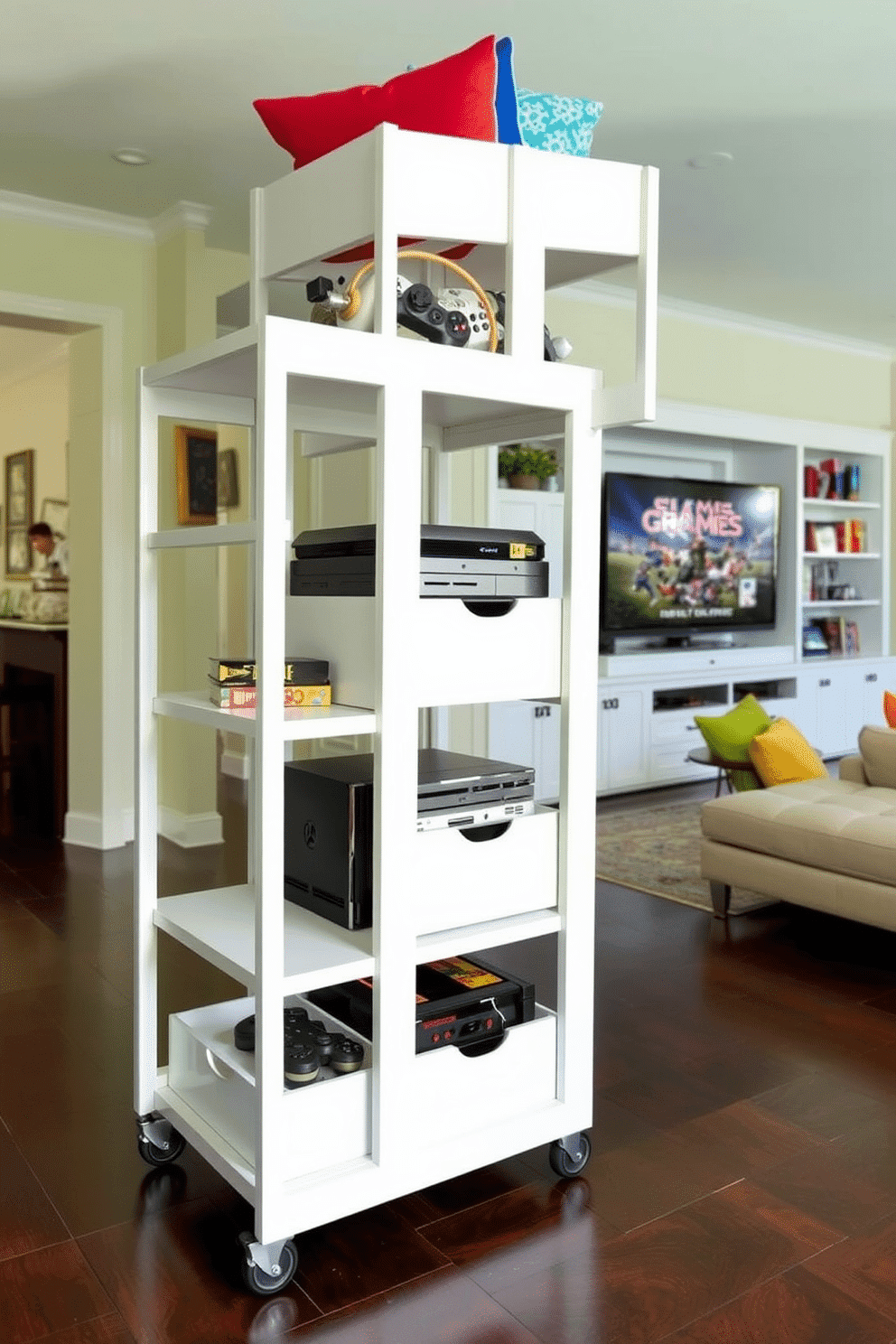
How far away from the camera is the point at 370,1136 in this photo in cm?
188

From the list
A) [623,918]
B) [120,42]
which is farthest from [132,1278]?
[120,42]

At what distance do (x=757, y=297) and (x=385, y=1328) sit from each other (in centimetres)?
551

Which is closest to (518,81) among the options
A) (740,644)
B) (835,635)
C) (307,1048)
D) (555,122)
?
(555,122)

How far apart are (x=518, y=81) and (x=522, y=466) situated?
2325mm

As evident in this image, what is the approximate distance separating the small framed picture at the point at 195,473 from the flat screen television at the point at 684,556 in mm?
2100

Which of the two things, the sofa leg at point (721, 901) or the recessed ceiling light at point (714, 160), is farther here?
the recessed ceiling light at point (714, 160)

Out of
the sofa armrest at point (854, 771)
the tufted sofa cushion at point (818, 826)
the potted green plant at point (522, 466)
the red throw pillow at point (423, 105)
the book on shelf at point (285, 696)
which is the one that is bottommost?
the tufted sofa cushion at point (818, 826)

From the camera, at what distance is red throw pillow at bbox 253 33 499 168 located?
1.83 metres

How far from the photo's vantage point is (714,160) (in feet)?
13.3

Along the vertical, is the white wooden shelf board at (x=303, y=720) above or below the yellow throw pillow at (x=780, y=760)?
above

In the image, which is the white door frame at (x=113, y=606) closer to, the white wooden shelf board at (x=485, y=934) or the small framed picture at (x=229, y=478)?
the small framed picture at (x=229, y=478)

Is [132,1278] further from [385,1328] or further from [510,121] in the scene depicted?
[510,121]

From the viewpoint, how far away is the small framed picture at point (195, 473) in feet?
16.6

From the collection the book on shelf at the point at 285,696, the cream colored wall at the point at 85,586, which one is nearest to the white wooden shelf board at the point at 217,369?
the book on shelf at the point at 285,696
